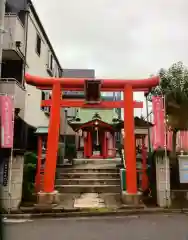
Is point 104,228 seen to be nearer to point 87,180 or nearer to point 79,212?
point 79,212

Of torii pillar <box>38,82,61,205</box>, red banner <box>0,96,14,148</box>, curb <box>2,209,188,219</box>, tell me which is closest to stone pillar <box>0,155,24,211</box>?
curb <box>2,209,188,219</box>

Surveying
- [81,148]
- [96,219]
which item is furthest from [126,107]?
[81,148]

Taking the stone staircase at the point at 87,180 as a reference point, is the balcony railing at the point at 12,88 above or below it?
above

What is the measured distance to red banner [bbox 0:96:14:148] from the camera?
11.3m

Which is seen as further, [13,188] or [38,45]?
[38,45]

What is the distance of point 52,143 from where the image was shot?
42.6ft

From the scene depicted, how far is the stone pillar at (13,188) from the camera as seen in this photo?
1137 cm

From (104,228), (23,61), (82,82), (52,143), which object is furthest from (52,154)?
(23,61)

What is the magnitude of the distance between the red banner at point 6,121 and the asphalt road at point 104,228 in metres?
2.87

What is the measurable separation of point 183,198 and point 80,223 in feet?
16.8

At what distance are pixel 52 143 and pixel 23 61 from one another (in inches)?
256

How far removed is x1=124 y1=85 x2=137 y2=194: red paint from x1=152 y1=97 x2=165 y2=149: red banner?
37.2 inches

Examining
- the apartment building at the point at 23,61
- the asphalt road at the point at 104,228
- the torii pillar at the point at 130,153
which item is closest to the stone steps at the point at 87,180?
the torii pillar at the point at 130,153

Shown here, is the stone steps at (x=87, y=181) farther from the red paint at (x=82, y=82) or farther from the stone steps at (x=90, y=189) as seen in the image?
the red paint at (x=82, y=82)
